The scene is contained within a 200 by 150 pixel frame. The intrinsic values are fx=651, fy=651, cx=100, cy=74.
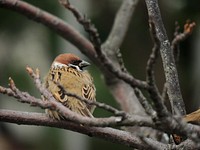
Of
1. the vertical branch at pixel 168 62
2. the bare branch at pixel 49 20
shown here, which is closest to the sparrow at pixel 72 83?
the bare branch at pixel 49 20

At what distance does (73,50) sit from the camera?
7.91m

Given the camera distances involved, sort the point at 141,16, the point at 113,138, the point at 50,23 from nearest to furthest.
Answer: the point at 113,138, the point at 50,23, the point at 141,16

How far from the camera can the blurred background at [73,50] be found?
8.32 metres

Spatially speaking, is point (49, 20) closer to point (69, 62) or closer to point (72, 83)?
point (72, 83)

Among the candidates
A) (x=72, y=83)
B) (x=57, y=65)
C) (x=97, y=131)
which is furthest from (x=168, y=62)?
(x=57, y=65)

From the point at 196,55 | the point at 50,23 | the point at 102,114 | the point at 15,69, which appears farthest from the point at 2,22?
the point at 50,23

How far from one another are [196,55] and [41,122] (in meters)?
6.10

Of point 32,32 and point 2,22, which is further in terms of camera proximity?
point 32,32

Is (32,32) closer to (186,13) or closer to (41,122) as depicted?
(186,13)

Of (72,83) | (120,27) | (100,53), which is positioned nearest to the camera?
(100,53)

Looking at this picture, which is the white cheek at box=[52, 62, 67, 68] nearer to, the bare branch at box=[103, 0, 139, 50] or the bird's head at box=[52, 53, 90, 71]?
the bird's head at box=[52, 53, 90, 71]

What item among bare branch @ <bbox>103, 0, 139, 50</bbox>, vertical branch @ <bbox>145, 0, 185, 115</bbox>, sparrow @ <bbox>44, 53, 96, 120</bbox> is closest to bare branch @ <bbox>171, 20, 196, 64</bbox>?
vertical branch @ <bbox>145, 0, 185, 115</bbox>

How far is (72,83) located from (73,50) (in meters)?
3.93

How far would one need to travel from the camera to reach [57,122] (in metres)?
3.01
